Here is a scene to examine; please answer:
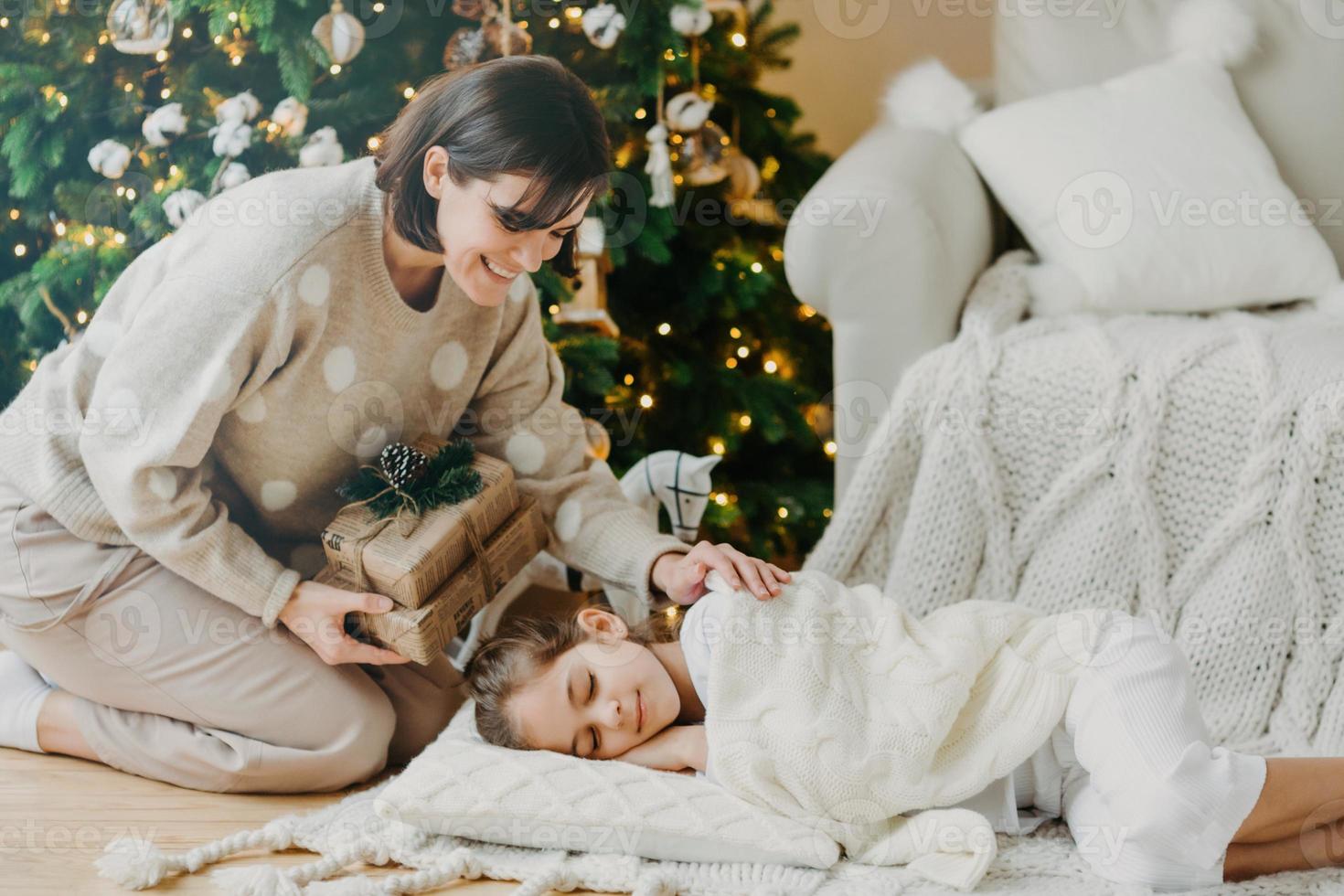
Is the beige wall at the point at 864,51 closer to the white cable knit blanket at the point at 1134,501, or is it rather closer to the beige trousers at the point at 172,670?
the white cable knit blanket at the point at 1134,501

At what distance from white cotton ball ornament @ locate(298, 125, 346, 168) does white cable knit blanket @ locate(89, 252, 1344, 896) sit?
69cm

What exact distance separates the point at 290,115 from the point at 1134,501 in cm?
103

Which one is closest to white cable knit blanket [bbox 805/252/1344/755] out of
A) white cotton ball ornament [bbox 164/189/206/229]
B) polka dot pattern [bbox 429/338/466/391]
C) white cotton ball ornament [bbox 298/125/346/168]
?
polka dot pattern [bbox 429/338/466/391]

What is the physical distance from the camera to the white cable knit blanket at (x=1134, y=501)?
4.07 feet

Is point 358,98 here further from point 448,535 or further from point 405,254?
point 448,535

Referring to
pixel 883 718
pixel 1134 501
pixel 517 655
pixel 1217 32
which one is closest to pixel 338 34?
pixel 517 655

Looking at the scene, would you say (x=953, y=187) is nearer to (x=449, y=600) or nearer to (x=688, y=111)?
(x=688, y=111)

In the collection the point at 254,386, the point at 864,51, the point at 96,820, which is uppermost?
the point at 864,51

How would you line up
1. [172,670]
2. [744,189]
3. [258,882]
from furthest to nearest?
[744,189]
[172,670]
[258,882]

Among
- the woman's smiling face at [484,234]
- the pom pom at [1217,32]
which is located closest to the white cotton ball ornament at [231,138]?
the woman's smiling face at [484,234]

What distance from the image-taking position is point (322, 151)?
1.23 meters

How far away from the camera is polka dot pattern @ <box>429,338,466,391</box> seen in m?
1.24

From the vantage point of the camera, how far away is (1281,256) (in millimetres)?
1509

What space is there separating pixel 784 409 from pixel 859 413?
36 cm
